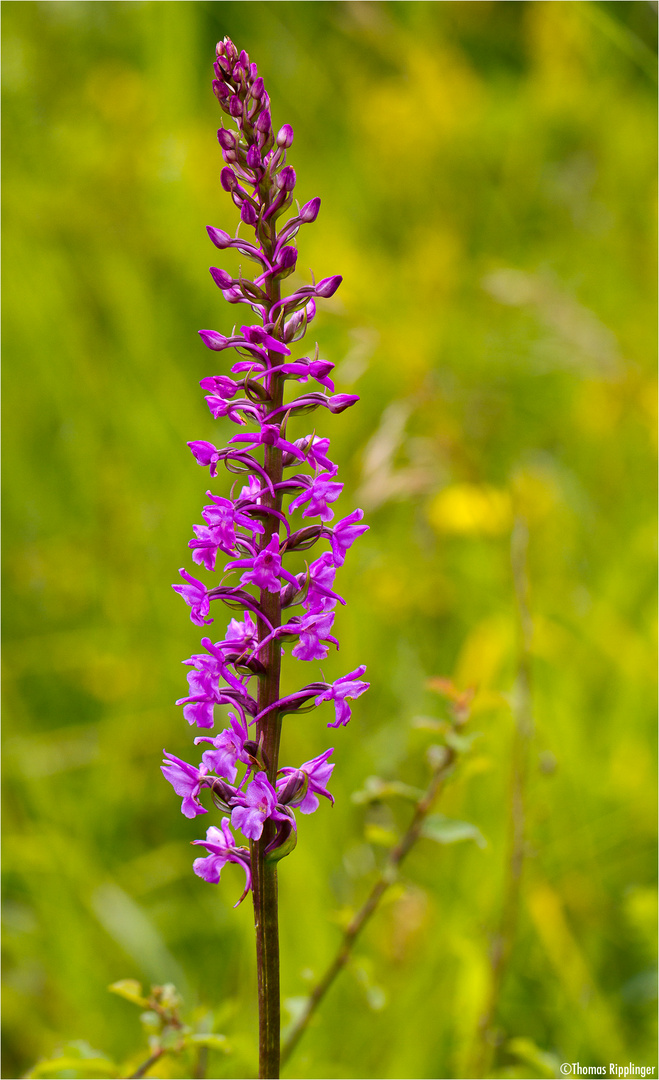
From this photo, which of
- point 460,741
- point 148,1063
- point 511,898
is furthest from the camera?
point 511,898

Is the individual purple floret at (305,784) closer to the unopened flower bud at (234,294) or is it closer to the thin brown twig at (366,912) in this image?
the thin brown twig at (366,912)

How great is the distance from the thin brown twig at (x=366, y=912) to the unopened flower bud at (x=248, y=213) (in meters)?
1.20

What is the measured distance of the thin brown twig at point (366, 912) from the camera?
1744 millimetres

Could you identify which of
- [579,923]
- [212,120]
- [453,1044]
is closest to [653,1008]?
[579,923]

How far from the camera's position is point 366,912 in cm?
179

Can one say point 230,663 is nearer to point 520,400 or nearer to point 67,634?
point 67,634

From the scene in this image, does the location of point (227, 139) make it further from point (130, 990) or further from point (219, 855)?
point (130, 990)

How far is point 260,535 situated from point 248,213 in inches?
19.9

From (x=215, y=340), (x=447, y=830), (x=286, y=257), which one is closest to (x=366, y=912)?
(x=447, y=830)

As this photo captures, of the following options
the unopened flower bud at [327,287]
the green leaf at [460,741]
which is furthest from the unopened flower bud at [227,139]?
the green leaf at [460,741]

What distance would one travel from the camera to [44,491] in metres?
4.96

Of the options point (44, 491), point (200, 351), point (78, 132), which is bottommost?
point (44, 491)

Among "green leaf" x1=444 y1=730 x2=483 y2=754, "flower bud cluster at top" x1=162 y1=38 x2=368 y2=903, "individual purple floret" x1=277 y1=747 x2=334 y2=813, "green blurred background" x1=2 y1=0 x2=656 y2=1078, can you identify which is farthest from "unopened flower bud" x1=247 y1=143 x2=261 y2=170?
"green blurred background" x1=2 y1=0 x2=656 y2=1078

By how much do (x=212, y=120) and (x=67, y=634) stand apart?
20.3 feet
